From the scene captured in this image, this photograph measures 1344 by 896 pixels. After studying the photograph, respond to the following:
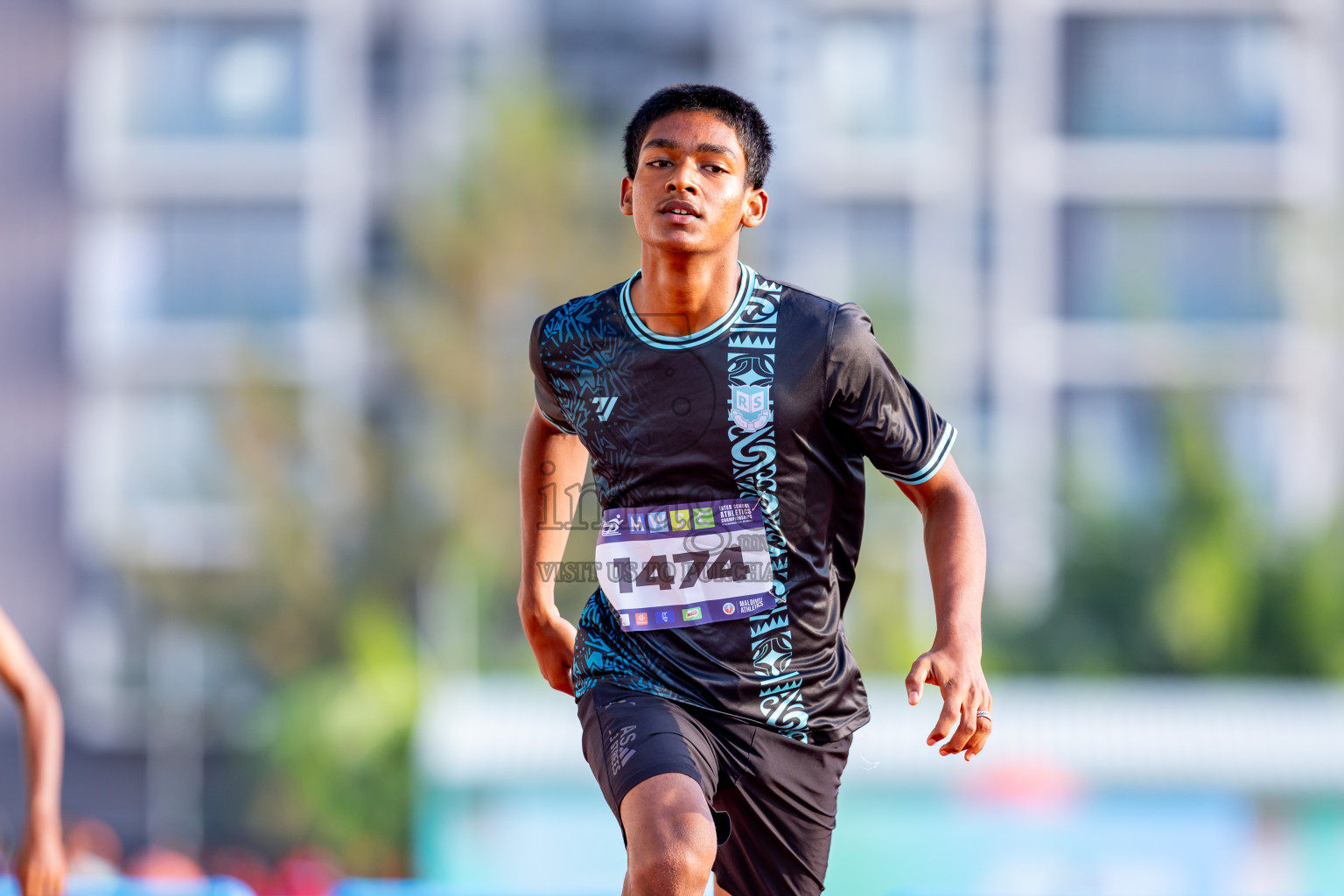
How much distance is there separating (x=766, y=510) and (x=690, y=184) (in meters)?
0.72

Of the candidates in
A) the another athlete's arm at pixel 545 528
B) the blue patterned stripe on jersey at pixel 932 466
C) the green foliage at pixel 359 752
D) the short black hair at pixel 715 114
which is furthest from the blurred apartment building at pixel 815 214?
the blue patterned stripe on jersey at pixel 932 466

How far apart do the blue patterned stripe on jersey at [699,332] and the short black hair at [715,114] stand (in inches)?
9.2

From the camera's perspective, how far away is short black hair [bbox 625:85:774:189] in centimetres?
339

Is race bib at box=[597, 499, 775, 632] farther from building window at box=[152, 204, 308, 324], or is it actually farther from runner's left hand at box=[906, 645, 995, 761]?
building window at box=[152, 204, 308, 324]

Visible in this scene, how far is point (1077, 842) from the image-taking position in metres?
11.1

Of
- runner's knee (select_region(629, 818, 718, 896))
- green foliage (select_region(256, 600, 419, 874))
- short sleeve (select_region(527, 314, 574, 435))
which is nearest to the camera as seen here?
runner's knee (select_region(629, 818, 718, 896))

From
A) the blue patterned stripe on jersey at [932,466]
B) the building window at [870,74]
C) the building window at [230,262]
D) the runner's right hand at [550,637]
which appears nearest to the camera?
the blue patterned stripe on jersey at [932,466]

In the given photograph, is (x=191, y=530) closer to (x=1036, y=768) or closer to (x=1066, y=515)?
(x=1066, y=515)

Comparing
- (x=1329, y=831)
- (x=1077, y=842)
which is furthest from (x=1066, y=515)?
(x=1077, y=842)

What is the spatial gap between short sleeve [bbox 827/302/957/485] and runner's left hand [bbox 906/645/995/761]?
446 millimetres

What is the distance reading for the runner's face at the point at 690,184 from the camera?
333 cm

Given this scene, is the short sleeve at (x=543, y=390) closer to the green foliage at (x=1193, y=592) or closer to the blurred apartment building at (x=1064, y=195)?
the green foliage at (x=1193, y=592)

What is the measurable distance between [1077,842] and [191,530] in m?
20.5

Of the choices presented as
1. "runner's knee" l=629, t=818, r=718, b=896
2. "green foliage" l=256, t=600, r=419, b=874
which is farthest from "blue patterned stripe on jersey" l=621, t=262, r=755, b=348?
"green foliage" l=256, t=600, r=419, b=874
